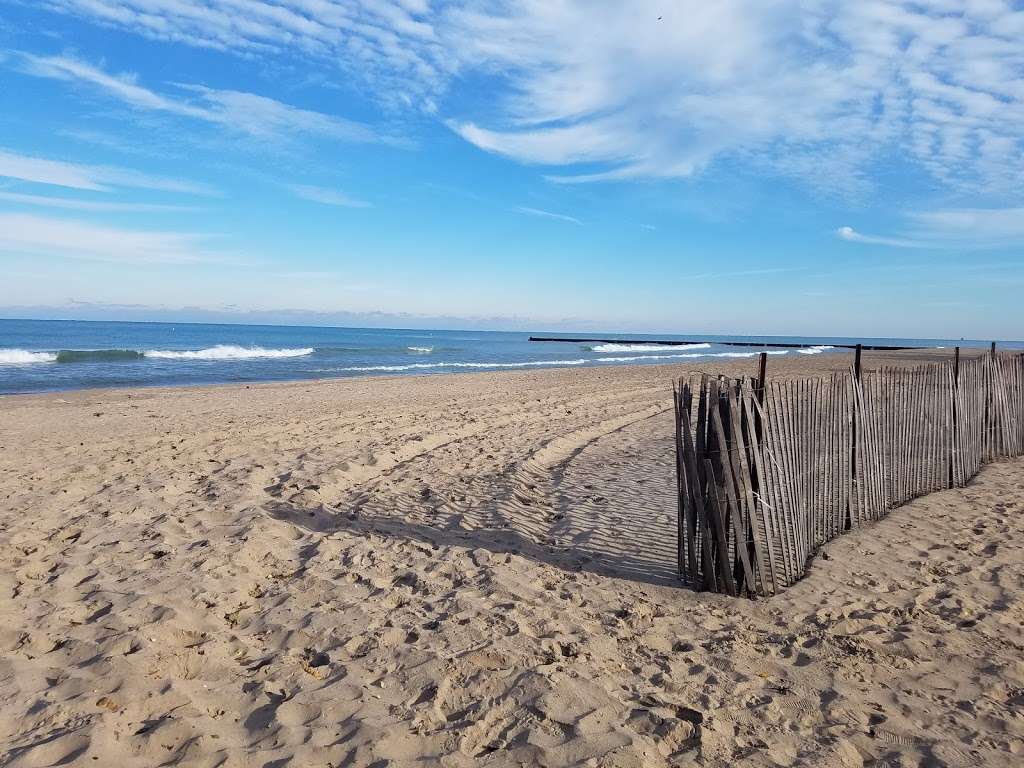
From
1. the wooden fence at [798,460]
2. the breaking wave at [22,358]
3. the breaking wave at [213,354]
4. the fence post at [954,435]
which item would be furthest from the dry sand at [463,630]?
the breaking wave at [213,354]

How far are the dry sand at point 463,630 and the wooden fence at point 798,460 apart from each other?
0.82ft

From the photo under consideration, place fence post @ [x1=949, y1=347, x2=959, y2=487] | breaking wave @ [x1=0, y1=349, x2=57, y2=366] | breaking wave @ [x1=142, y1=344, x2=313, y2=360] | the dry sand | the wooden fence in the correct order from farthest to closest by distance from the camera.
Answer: breaking wave @ [x1=142, y1=344, x2=313, y2=360]
breaking wave @ [x1=0, y1=349, x2=57, y2=366]
fence post @ [x1=949, y1=347, x2=959, y2=487]
the wooden fence
the dry sand

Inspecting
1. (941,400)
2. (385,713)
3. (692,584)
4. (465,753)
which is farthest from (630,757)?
(941,400)

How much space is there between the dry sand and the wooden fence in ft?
0.82

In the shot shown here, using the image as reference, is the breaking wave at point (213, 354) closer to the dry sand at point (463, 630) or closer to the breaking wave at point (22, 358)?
the breaking wave at point (22, 358)

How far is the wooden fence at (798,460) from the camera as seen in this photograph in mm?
4152

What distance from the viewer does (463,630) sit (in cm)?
376

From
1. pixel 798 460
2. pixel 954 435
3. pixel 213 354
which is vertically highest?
pixel 213 354

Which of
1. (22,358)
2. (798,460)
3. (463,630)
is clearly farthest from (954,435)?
(22,358)

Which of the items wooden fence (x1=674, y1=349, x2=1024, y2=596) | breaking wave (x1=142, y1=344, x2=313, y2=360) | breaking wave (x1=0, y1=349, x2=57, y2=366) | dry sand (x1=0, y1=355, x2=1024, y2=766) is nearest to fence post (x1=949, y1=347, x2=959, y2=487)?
wooden fence (x1=674, y1=349, x2=1024, y2=596)

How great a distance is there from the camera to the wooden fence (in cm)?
415

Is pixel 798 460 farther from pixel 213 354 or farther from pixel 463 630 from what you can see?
pixel 213 354

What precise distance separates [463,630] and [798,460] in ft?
9.16

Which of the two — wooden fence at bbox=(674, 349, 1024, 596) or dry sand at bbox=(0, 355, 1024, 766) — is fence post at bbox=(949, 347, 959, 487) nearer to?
wooden fence at bbox=(674, 349, 1024, 596)
